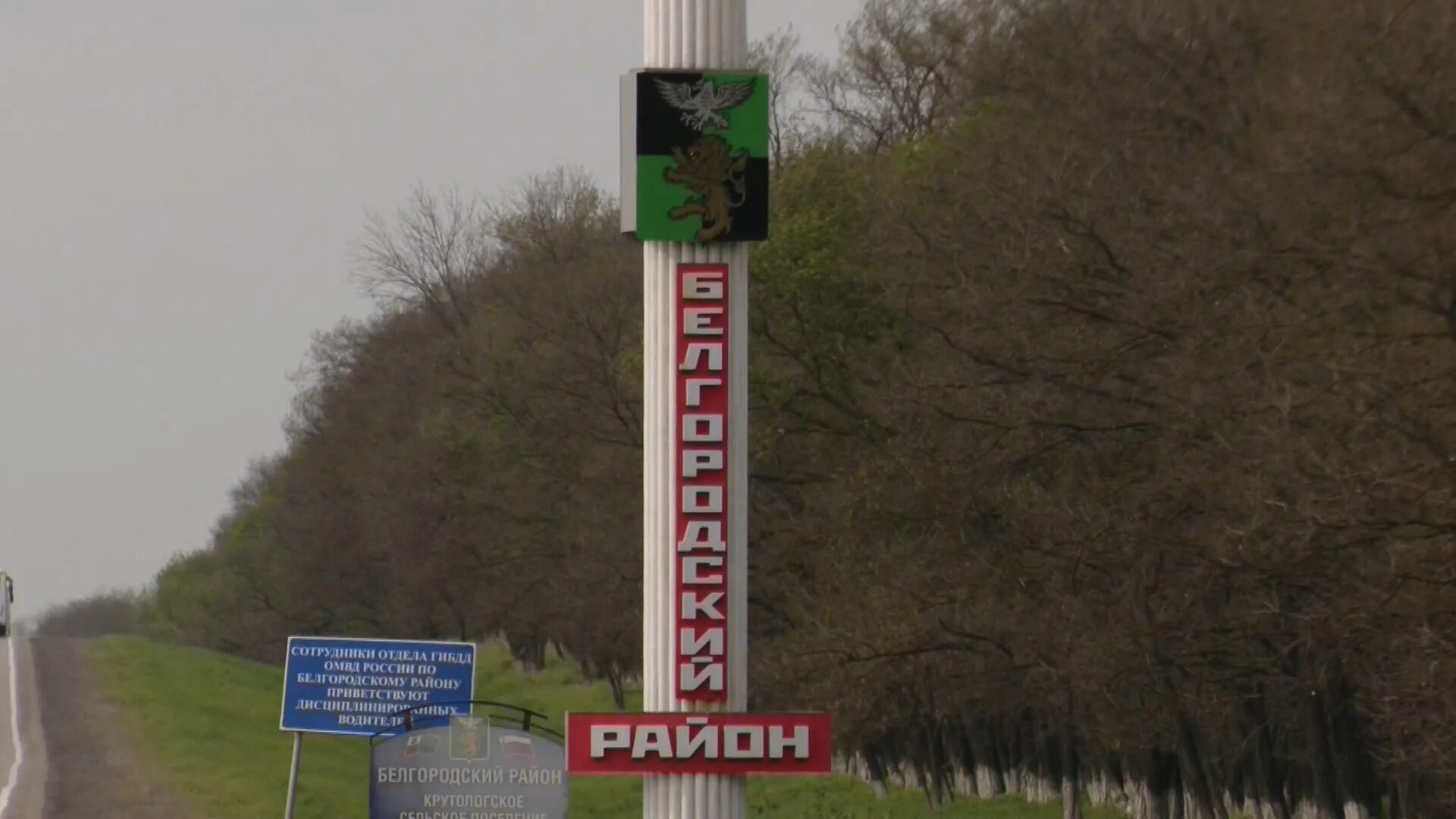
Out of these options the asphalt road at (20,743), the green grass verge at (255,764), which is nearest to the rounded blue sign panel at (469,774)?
the asphalt road at (20,743)

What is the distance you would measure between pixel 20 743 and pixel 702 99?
29555mm

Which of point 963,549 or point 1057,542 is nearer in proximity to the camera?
point 1057,542

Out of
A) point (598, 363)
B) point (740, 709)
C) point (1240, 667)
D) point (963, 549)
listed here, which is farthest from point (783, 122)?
point (740, 709)

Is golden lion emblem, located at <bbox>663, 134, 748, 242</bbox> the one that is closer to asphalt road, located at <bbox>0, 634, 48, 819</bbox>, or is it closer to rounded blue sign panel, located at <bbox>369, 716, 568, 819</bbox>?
rounded blue sign panel, located at <bbox>369, 716, 568, 819</bbox>

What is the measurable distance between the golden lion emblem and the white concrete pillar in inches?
8.0

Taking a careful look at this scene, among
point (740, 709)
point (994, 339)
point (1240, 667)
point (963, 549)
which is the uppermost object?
point (994, 339)

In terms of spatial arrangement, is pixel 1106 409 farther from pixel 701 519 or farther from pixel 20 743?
pixel 20 743

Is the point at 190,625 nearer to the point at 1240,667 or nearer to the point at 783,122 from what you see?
the point at 783,122

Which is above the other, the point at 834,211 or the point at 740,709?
the point at 834,211

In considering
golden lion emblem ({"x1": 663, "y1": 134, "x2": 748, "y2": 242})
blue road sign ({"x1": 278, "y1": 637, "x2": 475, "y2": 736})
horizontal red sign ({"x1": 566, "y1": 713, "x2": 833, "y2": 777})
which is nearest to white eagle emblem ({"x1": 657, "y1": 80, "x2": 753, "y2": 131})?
golden lion emblem ({"x1": 663, "y1": 134, "x2": 748, "y2": 242})

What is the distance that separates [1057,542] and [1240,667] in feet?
10.8

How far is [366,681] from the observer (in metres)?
25.0

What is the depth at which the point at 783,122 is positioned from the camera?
4953 centimetres

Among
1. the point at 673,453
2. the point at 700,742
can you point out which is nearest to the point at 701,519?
the point at 673,453
